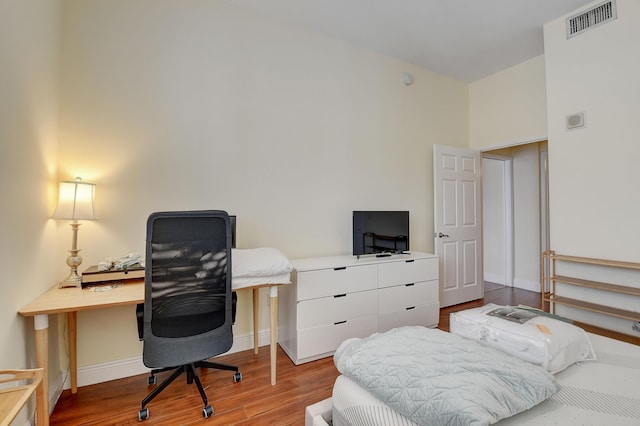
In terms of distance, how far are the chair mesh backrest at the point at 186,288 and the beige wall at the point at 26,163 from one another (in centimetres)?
58

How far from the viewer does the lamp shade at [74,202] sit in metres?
1.84

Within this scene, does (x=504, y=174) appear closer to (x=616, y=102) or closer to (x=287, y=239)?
(x=616, y=102)

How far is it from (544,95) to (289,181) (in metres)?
3.11

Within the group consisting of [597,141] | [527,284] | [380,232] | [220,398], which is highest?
[597,141]

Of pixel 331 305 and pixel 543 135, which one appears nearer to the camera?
pixel 331 305

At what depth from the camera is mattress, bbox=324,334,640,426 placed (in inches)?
35.3

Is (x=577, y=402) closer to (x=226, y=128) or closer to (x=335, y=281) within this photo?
(x=335, y=281)

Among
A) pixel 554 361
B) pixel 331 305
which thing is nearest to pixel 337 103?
pixel 331 305

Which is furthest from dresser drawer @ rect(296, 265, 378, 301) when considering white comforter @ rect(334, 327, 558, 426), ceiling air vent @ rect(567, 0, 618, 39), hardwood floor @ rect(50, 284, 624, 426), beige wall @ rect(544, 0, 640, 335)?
ceiling air vent @ rect(567, 0, 618, 39)

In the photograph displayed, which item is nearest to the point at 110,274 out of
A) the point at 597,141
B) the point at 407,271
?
the point at 407,271

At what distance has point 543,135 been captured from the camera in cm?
338

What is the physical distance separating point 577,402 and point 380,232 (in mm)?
2197

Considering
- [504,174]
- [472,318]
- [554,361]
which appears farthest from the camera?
[504,174]

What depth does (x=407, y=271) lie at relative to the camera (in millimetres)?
2924
